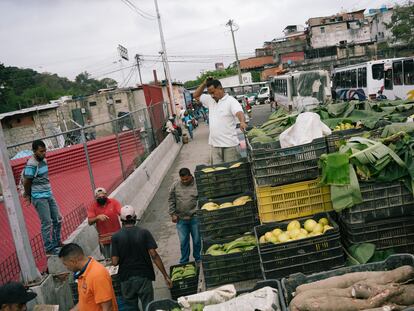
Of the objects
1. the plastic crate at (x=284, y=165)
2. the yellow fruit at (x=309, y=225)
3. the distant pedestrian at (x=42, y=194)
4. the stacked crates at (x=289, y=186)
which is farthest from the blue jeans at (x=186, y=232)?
the yellow fruit at (x=309, y=225)

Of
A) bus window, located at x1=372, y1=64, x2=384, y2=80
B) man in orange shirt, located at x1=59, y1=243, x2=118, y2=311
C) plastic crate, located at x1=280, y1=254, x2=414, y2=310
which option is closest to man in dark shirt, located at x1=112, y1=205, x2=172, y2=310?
man in orange shirt, located at x1=59, y1=243, x2=118, y2=311

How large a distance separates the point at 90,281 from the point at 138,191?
796 centimetres

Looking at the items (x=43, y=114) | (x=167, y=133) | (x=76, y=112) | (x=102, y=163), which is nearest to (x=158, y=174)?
(x=102, y=163)

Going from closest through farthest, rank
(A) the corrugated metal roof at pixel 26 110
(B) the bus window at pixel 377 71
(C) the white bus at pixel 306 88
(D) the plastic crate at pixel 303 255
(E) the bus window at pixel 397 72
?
1. (D) the plastic crate at pixel 303 255
2. (E) the bus window at pixel 397 72
3. (B) the bus window at pixel 377 71
4. (C) the white bus at pixel 306 88
5. (A) the corrugated metal roof at pixel 26 110

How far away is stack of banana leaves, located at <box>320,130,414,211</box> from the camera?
422 centimetres

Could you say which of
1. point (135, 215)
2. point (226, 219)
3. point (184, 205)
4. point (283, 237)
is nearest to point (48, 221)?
point (184, 205)

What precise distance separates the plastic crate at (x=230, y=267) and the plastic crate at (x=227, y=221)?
2.59 ft

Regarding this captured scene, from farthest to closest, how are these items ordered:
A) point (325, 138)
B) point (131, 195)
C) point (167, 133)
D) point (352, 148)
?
point (167, 133) < point (131, 195) < point (325, 138) < point (352, 148)

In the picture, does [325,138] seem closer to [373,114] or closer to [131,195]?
[373,114]

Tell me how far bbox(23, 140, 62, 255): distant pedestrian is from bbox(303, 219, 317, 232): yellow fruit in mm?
4428

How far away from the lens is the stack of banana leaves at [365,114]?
22.0ft

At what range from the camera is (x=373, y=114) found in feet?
24.1

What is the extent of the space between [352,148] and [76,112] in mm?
32544

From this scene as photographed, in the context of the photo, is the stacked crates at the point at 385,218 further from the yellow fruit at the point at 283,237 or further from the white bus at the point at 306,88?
the white bus at the point at 306,88
